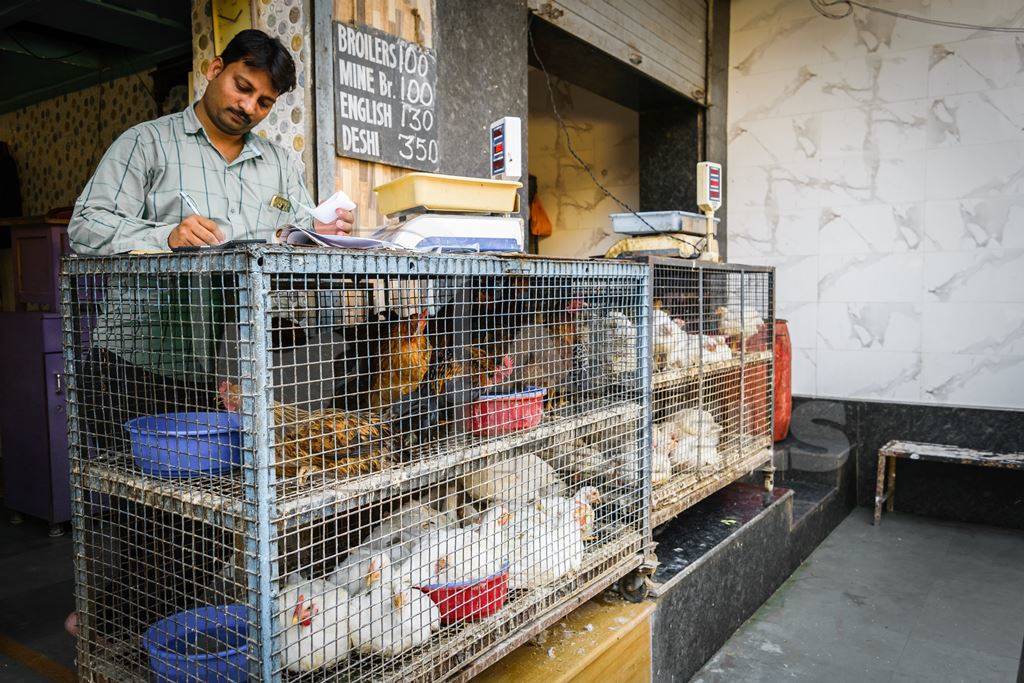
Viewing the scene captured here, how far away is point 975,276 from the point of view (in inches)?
186

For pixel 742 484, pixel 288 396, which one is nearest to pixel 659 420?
pixel 742 484

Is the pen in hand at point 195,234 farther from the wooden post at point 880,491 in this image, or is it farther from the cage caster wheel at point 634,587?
the wooden post at point 880,491

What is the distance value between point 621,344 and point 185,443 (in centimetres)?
136

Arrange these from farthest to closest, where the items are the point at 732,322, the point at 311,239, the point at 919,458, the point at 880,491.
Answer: the point at 880,491 < the point at 919,458 < the point at 732,322 < the point at 311,239

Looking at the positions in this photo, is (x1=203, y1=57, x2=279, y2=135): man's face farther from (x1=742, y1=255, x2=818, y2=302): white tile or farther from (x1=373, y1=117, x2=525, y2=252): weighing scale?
(x1=742, y1=255, x2=818, y2=302): white tile

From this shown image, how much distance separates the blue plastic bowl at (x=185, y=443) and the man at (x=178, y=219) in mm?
43

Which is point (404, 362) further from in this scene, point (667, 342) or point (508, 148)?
point (667, 342)

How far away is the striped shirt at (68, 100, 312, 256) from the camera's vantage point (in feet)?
5.39

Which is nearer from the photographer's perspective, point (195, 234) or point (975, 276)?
point (195, 234)

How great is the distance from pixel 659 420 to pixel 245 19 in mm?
2243

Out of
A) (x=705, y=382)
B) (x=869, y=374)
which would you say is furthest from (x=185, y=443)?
(x=869, y=374)

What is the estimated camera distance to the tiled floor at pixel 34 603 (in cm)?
233

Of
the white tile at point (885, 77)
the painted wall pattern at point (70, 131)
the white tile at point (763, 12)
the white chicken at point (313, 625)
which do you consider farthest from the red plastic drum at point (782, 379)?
the painted wall pattern at point (70, 131)

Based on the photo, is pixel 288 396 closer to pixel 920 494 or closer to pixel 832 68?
pixel 920 494
